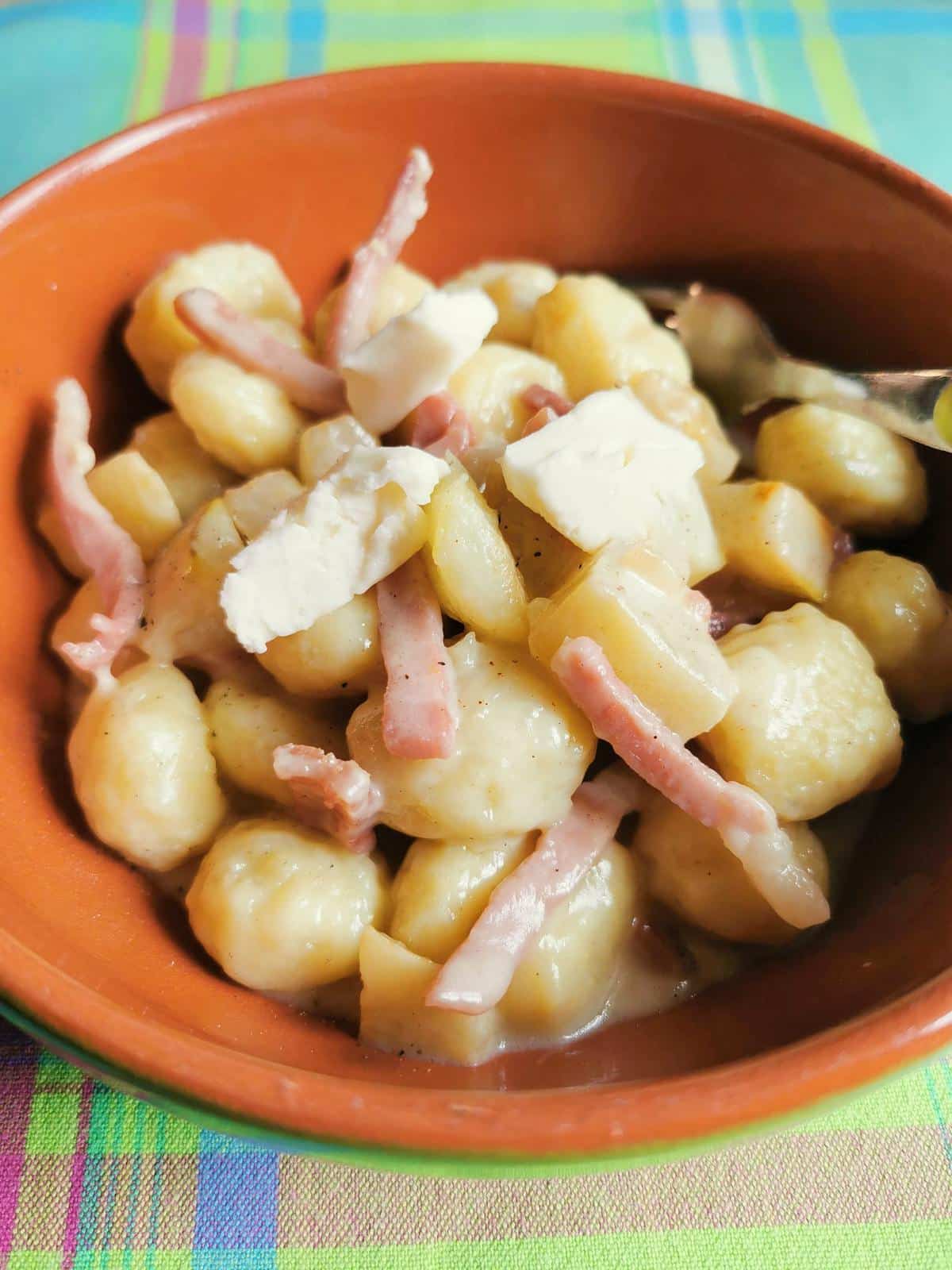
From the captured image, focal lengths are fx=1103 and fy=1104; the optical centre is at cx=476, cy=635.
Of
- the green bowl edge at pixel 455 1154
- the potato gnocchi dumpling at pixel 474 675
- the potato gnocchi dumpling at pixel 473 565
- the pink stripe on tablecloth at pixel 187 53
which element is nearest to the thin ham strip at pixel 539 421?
the potato gnocchi dumpling at pixel 474 675

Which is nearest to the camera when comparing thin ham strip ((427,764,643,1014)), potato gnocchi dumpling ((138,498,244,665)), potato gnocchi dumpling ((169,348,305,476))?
thin ham strip ((427,764,643,1014))

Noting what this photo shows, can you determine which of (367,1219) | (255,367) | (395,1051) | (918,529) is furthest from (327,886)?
(918,529)

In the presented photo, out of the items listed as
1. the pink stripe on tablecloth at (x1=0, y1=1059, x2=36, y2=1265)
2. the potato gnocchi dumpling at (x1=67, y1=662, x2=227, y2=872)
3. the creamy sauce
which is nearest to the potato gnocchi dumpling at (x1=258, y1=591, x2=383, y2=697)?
the potato gnocchi dumpling at (x1=67, y1=662, x2=227, y2=872)

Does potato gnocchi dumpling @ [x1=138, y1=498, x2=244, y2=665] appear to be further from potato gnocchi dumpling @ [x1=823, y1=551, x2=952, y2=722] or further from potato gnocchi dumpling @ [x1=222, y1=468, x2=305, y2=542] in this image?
potato gnocchi dumpling @ [x1=823, y1=551, x2=952, y2=722]

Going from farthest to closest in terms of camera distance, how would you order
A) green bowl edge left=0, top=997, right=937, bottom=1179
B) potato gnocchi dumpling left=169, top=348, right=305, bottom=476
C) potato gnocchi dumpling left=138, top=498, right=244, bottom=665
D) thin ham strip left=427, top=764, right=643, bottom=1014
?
potato gnocchi dumpling left=169, top=348, right=305, bottom=476 → potato gnocchi dumpling left=138, top=498, right=244, bottom=665 → thin ham strip left=427, top=764, right=643, bottom=1014 → green bowl edge left=0, top=997, right=937, bottom=1179

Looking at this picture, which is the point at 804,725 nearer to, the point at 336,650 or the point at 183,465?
the point at 336,650

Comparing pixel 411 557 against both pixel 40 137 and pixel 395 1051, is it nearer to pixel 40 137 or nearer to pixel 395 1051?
pixel 395 1051

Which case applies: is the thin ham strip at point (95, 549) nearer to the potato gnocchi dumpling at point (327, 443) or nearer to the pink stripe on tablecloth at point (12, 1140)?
the potato gnocchi dumpling at point (327, 443)
